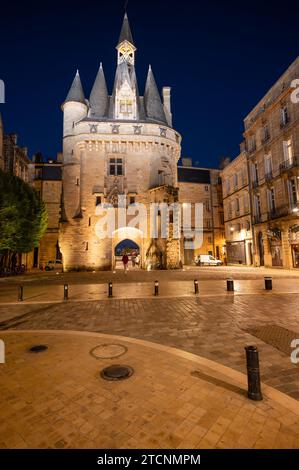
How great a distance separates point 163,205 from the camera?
2622 cm

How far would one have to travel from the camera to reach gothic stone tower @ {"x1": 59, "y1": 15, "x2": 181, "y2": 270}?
26203mm

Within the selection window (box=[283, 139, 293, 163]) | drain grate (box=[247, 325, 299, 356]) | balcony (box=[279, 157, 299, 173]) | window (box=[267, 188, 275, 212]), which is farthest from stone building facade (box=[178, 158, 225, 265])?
drain grate (box=[247, 325, 299, 356])

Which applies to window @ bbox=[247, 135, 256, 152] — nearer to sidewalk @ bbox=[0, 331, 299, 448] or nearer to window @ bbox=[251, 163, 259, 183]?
window @ bbox=[251, 163, 259, 183]

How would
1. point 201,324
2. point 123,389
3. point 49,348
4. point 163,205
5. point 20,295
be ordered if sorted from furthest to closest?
point 163,205 < point 20,295 < point 201,324 < point 49,348 < point 123,389

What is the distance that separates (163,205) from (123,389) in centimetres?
2349

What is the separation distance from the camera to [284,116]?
2223 centimetres

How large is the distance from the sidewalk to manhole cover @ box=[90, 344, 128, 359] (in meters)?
0.04

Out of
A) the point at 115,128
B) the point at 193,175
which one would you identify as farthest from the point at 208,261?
the point at 115,128

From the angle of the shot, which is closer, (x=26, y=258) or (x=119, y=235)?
(x=119, y=235)
